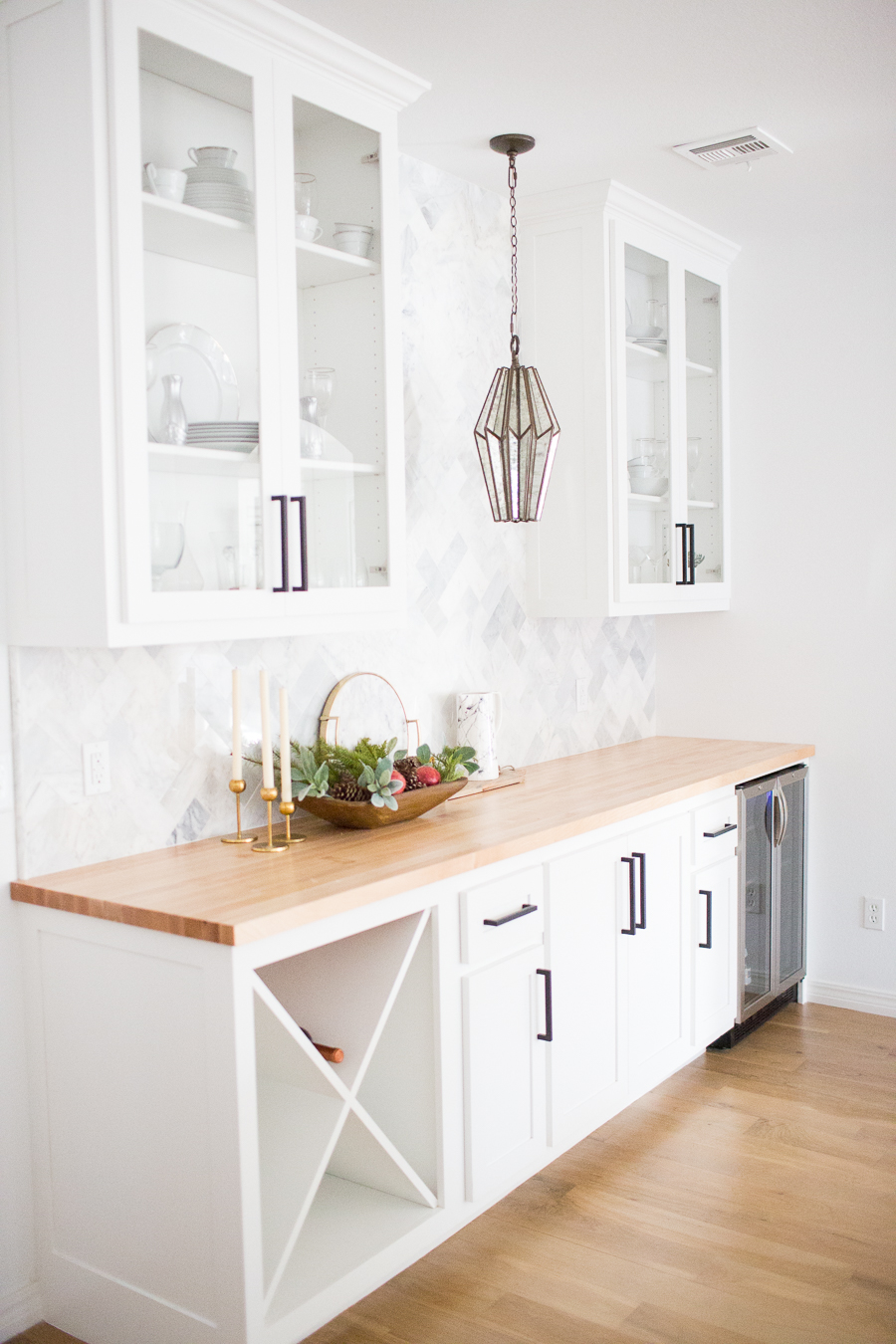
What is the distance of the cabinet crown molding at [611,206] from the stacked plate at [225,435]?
163cm

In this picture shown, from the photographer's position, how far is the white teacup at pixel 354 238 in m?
2.53

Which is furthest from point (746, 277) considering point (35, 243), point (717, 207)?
point (35, 243)

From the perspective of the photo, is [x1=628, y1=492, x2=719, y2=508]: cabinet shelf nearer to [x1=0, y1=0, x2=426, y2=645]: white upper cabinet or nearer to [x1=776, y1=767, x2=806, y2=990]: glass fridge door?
[x1=776, y1=767, x2=806, y2=990]: glass fridge door

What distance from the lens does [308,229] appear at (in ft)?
7.99

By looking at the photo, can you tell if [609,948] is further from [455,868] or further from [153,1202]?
[153,1202]

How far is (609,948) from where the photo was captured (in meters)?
2.92

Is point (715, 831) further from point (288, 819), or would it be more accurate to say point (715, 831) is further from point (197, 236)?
point (197, 236)

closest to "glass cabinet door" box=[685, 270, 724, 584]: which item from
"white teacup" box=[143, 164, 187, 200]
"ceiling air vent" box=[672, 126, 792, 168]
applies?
"ceiling air vent" box=[672, 126, 792, 168]

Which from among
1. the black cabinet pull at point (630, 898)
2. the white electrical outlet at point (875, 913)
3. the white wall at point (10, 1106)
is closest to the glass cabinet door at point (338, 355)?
the white wall at point (10, 1106)

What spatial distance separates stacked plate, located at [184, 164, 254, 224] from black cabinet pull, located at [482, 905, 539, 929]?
1.52m

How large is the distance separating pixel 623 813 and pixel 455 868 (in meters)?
0.71

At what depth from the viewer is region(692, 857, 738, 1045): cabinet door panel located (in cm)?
335

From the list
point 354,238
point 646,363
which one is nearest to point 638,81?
point 354,238

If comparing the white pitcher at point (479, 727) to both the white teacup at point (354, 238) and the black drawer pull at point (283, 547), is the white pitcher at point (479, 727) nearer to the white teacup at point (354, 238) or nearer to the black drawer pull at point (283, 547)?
the black drawer pull at point (283, 547)
